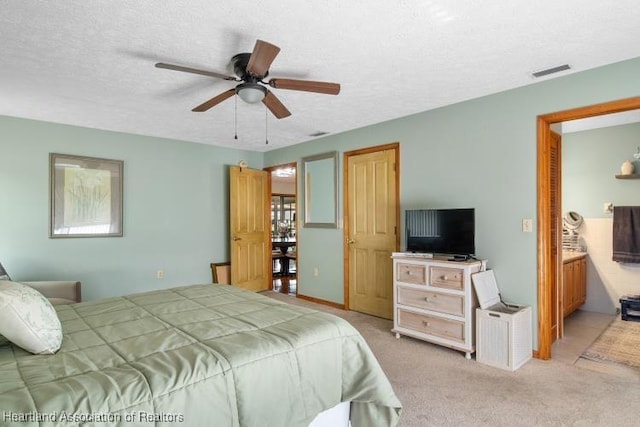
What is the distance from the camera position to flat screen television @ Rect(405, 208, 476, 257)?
3.23 meters

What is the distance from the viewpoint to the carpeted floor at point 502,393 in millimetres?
2111

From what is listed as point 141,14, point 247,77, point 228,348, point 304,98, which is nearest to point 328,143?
point 304,98

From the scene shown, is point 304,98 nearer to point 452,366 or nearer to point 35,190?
point 452,366

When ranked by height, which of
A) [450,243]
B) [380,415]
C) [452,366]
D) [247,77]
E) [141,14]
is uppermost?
[141,14]

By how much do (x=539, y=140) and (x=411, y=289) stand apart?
1758 millimetres

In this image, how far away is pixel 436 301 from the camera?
10.6 feet

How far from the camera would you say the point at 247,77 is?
240 cm

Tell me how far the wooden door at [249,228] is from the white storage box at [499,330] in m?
3.61

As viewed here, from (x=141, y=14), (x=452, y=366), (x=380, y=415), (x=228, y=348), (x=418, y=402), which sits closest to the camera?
(x=228, y=348)

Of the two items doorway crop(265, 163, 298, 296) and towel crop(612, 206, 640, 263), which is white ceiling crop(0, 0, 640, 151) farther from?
doorway crop(265, 163, 298, 296)

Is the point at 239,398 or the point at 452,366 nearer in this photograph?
the point at 239,398

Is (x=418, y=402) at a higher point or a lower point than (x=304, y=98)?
lower

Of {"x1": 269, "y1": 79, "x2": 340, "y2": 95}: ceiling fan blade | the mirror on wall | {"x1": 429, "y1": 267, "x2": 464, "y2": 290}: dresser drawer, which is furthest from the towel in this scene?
{"x1": 269, "y1": 79, "x2": 340, "y2": 95}: ceiling fan blade

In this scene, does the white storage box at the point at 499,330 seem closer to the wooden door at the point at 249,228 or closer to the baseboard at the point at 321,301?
the baseboard at the point at 321,301
